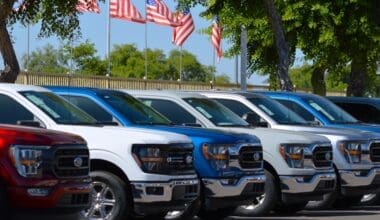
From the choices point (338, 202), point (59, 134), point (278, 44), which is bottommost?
point (338, 202)

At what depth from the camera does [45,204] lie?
9.95 metres

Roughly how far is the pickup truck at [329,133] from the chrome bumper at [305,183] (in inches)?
43.5

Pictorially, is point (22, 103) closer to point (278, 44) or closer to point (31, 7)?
point (31, 7)

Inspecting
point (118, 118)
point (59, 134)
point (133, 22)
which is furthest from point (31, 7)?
point (133, 22)

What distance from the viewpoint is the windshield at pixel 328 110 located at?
18.9m

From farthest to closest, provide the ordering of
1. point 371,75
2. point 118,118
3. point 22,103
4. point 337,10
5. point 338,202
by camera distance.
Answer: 1. point 371,75
2. point 337,10
3. point 338,202
4. point 118,118
5. point 22,103

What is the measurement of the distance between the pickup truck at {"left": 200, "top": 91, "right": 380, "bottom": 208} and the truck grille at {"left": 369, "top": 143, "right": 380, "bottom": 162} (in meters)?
0.02

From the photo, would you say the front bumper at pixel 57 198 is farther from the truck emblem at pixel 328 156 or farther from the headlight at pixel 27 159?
the truck emblem at pixel 328 156

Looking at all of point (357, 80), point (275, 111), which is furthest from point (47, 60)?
point (275, 111)

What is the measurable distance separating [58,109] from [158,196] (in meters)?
1.69

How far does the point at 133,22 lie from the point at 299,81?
169 ft

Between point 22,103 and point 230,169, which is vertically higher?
point 22,103

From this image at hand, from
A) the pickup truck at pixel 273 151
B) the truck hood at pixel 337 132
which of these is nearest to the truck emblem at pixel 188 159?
the pickup truck at pixel 273 151

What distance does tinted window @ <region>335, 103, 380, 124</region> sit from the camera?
21.5 meters
